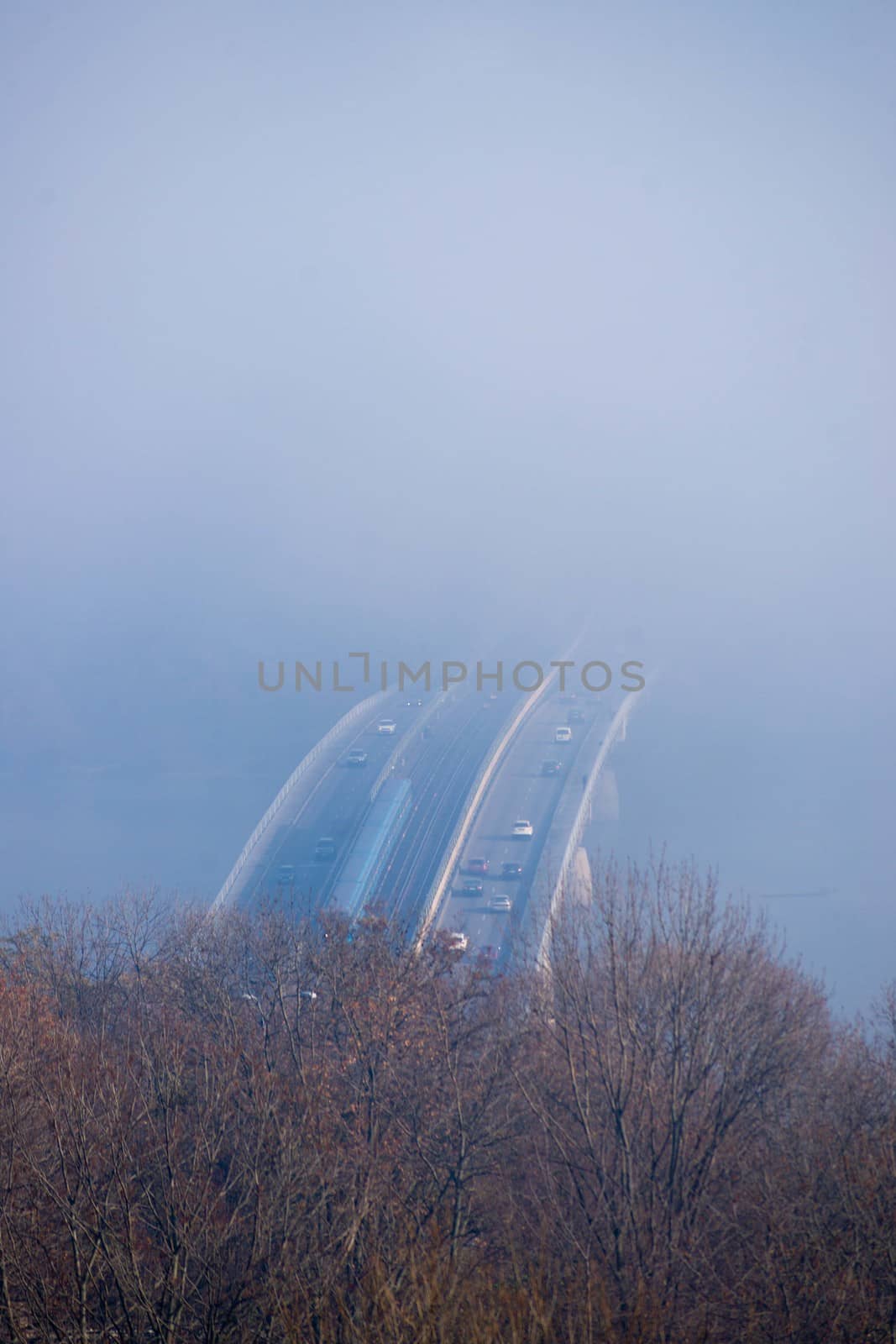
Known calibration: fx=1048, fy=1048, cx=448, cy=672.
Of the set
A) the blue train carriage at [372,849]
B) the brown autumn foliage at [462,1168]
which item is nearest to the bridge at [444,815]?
the blue train carriage at [372,849]

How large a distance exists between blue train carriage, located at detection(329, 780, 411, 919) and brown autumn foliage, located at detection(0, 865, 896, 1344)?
15.1 metres

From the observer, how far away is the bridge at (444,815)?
2680cm

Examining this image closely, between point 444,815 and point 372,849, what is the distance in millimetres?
3543

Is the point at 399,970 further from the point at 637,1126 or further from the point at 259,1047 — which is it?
the point at 637,1126

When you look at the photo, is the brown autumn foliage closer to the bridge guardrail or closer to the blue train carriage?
the bridge guardrail

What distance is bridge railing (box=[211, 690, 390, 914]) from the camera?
1127 inches

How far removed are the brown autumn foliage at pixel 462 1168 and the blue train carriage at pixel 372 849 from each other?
49.6 feet

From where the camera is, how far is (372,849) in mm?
29328

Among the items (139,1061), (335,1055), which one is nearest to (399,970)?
(335,1055)

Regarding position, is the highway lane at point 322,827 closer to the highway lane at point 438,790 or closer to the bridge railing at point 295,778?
the bridge railing at point 295,778

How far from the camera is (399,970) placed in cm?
1253

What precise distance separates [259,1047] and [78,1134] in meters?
4.22

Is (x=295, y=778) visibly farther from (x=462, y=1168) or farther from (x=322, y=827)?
(x=462, y=1168)

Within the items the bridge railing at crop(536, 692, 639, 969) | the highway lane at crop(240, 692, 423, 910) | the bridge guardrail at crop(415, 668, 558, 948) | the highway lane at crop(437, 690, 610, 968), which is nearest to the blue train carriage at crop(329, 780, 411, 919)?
the highway lane at crop(240, 692, 423, 910)
